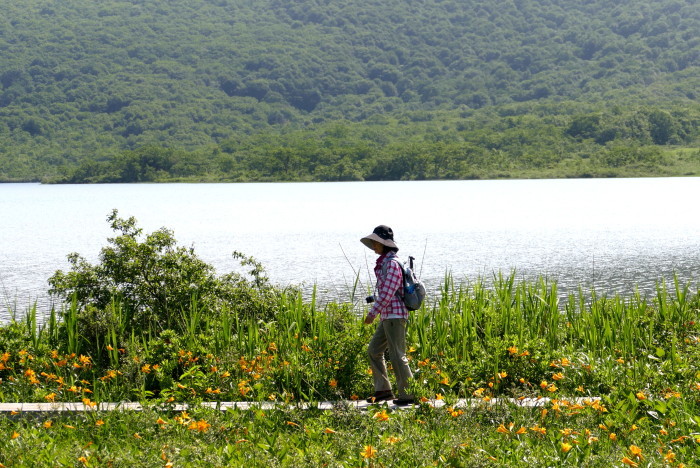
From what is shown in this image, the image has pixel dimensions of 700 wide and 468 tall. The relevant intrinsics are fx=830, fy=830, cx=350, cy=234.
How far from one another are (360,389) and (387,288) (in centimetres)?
154

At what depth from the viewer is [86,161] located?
6289 inches

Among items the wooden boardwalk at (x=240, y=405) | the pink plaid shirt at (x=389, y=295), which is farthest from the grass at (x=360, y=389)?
the pink plaid shirt at (x=389, y=295)

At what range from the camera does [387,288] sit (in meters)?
7.84

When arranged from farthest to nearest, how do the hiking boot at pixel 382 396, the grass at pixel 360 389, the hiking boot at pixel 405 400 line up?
the hiking boot at pixel 382 396
the hiking boot at pixel 405 400
the grass at pixel 360 389

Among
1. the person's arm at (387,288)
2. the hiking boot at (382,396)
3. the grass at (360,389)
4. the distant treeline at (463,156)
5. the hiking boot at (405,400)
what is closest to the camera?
the grass at (360,389)

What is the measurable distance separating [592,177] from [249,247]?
10261 cm

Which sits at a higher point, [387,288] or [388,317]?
[387,288]

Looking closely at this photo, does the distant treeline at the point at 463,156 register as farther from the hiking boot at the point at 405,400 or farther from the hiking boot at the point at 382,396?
the hiking boot at the point at 405,400

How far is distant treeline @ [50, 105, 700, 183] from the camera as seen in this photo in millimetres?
130250

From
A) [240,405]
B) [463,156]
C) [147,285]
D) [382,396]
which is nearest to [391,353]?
[382,396]

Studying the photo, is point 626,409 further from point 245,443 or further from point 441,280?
point 441,280

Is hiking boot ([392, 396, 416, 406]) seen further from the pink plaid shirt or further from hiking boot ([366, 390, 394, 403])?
the pink plaid shirt

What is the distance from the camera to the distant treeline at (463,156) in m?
130

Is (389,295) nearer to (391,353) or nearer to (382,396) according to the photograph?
(391,353)
